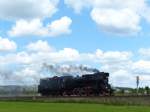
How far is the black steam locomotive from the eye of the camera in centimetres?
7500

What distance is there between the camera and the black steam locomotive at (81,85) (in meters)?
75.0

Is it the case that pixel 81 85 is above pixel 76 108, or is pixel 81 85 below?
above

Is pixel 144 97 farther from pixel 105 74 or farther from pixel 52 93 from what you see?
pixel 52 93

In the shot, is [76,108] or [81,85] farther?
[81,85]

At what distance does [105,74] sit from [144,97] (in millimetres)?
21467

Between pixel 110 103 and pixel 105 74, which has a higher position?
pixel 105 74

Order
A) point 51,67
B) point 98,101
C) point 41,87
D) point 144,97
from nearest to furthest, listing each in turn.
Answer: point 144,97 < point 98,101 < point 41,87 < point 51,67

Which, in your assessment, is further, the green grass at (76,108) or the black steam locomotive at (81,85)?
the black steam locomotive at (81,85)

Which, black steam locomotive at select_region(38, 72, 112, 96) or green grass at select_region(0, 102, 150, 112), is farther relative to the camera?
black steam locomotive at select_region(38, 72, 112, 96)

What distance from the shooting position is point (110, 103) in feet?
183

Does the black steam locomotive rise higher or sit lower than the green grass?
higher

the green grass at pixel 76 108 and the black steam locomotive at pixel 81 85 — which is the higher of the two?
the black steam locomotive at pixel 81 85

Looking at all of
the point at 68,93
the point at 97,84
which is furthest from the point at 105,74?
the point at 68,93

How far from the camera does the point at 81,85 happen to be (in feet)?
252
